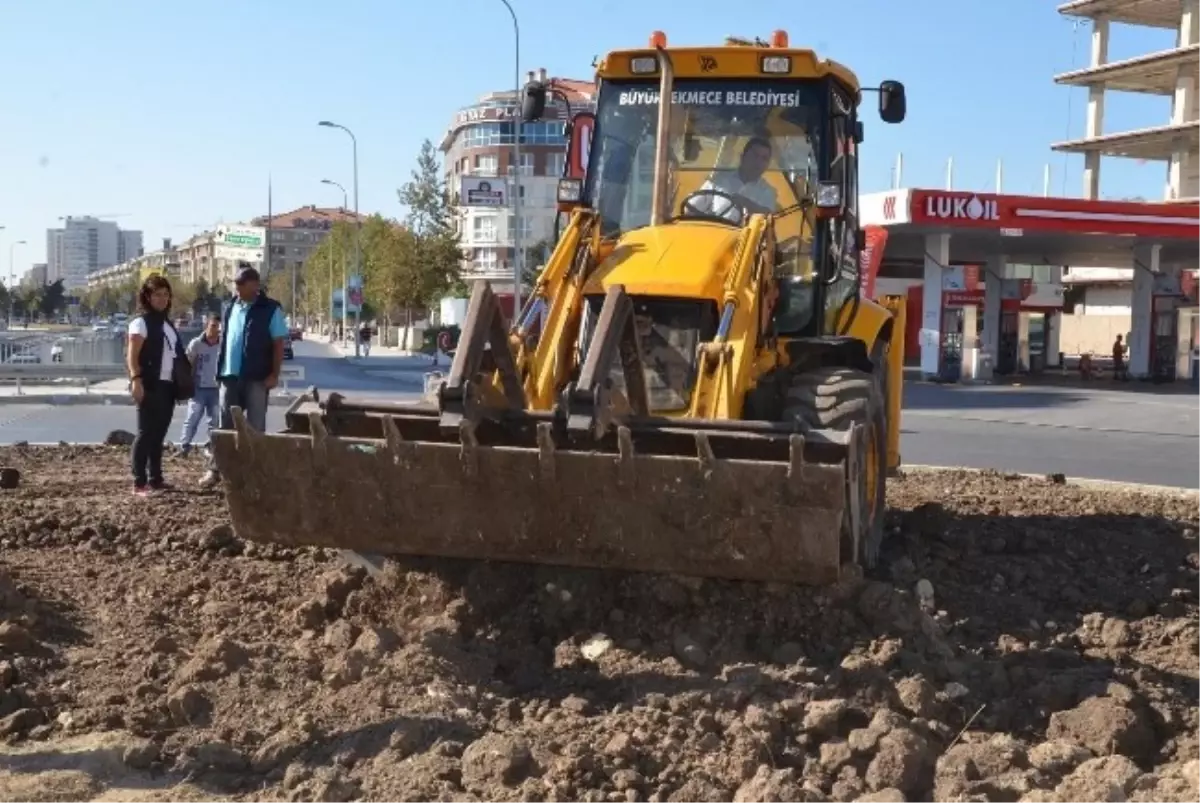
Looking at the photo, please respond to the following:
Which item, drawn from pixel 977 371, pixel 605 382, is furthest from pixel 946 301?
pixel 605 382

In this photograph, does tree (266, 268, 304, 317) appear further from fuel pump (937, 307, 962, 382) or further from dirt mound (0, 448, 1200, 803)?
dirt mound (0, 448, 1200, 803)

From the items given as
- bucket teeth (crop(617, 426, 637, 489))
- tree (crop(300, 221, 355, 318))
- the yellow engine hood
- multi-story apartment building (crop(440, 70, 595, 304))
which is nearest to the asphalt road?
the yellow engine hood

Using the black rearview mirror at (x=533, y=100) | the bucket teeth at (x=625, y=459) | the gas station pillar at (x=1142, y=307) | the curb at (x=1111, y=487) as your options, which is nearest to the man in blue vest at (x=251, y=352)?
the black rearview mirror at (x=533, y=100)

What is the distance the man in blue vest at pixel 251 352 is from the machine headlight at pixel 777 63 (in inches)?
153

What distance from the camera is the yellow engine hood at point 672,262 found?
6.74 metres

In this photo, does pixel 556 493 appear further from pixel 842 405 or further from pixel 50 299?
pixel 50 299

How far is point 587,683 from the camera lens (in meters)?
5.46

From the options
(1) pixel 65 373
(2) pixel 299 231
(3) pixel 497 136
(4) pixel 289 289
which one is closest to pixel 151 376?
(1) pixel 65 373

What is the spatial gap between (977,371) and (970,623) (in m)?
31.2

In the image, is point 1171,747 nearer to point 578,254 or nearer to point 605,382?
point 605,382

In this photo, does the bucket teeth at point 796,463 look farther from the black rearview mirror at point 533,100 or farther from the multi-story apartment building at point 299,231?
the multi-story apartment building at point 299,231

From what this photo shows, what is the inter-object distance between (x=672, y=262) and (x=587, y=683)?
7.78 feet

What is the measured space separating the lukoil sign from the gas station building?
0.02m

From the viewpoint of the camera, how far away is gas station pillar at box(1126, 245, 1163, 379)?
37969 millimetres
